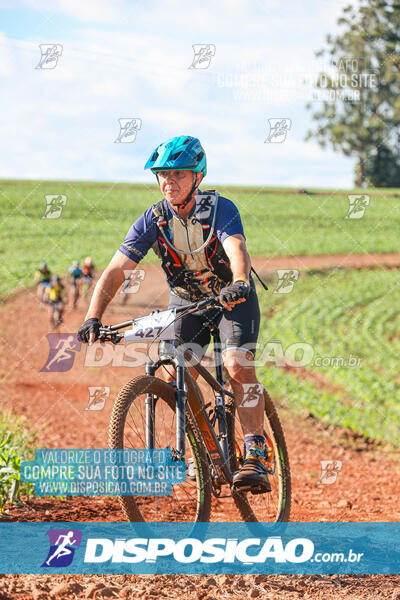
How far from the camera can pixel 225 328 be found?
15.0ft

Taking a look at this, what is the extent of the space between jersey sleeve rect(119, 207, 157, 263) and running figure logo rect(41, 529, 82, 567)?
6.10ft

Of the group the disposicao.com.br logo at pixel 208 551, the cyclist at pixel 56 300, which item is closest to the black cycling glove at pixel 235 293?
the disposicao.com.br logo at pixel 208 551

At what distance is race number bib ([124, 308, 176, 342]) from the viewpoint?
3930 mm

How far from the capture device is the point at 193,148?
4.25m

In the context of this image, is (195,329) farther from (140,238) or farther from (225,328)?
(140,238)

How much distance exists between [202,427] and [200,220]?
138 centimetres

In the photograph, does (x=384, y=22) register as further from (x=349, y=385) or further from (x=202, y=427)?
(x=202, y=427)

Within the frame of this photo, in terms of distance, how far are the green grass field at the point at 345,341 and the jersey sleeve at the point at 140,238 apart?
3975 millimetres

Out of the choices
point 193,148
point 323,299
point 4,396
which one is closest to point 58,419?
point 4,396

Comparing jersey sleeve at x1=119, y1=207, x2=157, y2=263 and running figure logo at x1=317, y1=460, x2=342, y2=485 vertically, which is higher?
jersey sleeve at x1=119, y1=207, x2=157, y2=263

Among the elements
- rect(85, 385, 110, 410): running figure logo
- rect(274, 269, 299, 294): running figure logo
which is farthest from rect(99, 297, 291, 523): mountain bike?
rect(274, 269, 299, 294): running figure logo

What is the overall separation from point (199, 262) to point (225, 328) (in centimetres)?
50

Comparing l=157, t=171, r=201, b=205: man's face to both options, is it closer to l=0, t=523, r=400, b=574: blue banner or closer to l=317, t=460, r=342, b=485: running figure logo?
l=0, t=523, r=400, b=574: blue banner

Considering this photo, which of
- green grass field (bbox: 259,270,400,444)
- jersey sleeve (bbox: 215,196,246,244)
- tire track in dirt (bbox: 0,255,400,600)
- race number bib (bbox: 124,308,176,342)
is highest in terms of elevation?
jersey sleeve (bbox: 215,196,246,244)
